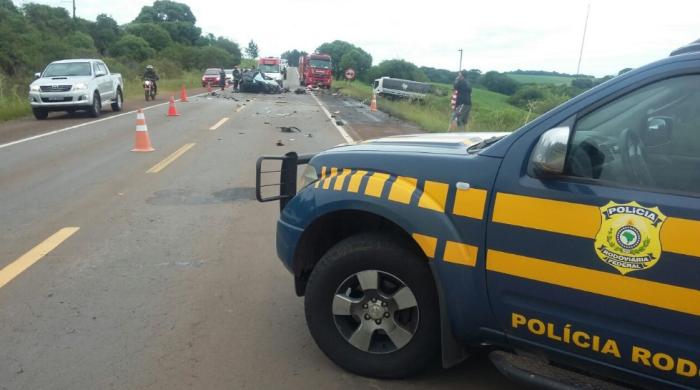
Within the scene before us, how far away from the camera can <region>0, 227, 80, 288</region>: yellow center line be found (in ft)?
16.0

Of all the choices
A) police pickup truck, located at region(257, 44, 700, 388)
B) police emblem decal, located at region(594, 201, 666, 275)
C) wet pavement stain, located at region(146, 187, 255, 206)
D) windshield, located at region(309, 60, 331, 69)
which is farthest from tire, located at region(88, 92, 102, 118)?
windshield, located at region(309, 60, 331, 69)

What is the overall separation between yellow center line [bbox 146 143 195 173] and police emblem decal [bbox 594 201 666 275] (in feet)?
28.2

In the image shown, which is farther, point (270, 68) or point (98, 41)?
point (98, 41)

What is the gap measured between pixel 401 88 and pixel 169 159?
2436 cm

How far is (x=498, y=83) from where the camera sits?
45094 millimetres

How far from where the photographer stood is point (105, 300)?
4.37 meters

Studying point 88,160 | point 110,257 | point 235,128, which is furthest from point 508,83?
point 110,257

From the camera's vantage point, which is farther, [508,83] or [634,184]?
[508,83]

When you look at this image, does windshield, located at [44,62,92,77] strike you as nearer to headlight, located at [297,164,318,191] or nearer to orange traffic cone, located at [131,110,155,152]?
orange traffic cone, located at [131,110,155,152]

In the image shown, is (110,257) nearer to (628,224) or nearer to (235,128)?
(628,224)

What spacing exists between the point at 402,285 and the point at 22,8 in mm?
79782

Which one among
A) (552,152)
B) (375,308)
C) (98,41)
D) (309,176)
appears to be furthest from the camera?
(98,41)

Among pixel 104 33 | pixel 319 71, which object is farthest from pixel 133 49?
pixel 319 71

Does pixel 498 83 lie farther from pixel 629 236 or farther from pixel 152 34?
pixel 152 34
